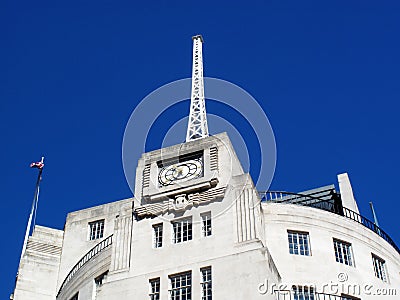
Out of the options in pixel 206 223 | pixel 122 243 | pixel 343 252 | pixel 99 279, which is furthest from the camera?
pixel 99 279

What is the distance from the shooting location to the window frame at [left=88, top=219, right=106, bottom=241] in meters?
60.3

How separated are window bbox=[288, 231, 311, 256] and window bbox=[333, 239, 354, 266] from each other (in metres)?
2.08

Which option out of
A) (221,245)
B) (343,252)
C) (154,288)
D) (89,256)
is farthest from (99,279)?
(343,252)

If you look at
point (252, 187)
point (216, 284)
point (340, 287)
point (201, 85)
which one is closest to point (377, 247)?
point (340, 287)

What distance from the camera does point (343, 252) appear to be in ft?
154

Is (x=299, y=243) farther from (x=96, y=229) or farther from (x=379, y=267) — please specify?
(x=96, y=229)

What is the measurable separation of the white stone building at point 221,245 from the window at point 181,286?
6 cm

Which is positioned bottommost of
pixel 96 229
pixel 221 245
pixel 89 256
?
pixel 221 245

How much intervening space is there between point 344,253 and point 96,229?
23324 mm

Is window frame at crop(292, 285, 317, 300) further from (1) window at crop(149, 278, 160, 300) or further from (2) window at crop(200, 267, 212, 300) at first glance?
(1) window at crop(149, 278, 160, 300)

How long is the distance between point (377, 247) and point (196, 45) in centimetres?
2552

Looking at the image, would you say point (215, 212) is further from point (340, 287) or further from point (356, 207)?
point (356, 207)

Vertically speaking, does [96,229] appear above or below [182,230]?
above

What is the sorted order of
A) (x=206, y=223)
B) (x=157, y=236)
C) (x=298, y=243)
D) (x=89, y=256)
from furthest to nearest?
(x=89, y=256) → (x=298, y=243) → (x=157, y=236) → (x=206, y=223)
